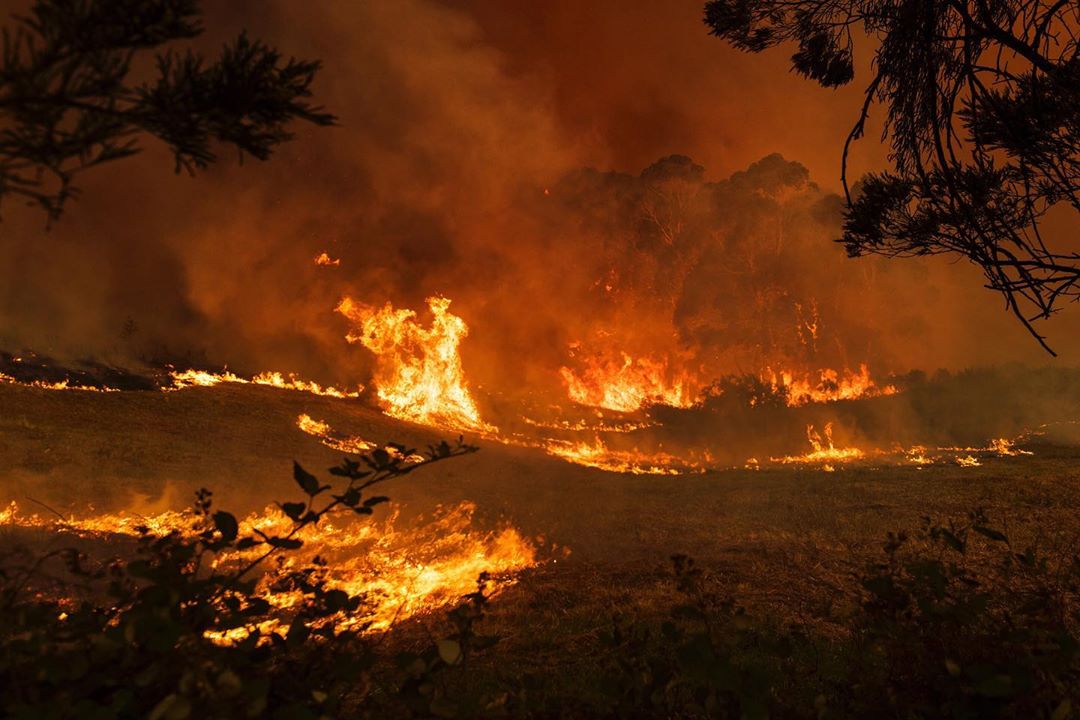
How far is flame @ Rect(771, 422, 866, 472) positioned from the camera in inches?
944

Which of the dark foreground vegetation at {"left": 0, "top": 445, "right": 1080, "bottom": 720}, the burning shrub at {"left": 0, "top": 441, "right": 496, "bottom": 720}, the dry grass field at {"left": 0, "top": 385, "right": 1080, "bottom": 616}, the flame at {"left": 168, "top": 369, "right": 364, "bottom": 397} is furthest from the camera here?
the flame at {"left": 168, "top": 369, "right": 364, "bottom": 397}

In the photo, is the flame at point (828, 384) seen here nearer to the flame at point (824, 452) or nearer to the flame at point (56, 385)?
the flame at point (824, 452)

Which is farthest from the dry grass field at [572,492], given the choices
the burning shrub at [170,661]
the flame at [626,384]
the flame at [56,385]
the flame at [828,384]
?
the flame at [828,384]

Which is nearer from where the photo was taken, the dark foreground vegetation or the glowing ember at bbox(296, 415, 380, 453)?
the dark foreground vegetation

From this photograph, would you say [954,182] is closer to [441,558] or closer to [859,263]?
[441,558]

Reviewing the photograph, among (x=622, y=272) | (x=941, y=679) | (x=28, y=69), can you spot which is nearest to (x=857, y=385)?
(x=622, y=272)

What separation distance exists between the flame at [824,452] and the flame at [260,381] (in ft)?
57.4

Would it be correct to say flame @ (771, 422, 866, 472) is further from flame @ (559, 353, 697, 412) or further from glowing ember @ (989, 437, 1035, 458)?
flame @ (559, 353, 697, 412)

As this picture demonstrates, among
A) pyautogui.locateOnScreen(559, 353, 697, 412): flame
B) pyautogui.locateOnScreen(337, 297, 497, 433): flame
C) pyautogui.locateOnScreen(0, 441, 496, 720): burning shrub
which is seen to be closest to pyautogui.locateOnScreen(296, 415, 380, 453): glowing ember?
pyautogui.locateOnScreen(337, 297, 497, 433): flame

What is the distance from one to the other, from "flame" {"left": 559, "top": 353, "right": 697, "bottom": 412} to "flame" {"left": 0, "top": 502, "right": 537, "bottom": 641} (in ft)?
71.3

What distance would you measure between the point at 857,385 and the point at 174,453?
1603 inches

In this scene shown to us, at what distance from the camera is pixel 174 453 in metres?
11.8

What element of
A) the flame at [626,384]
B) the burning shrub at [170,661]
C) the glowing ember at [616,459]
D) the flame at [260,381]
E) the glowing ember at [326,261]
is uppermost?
the glowing ember at [326,261]

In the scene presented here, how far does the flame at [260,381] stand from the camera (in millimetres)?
17453
